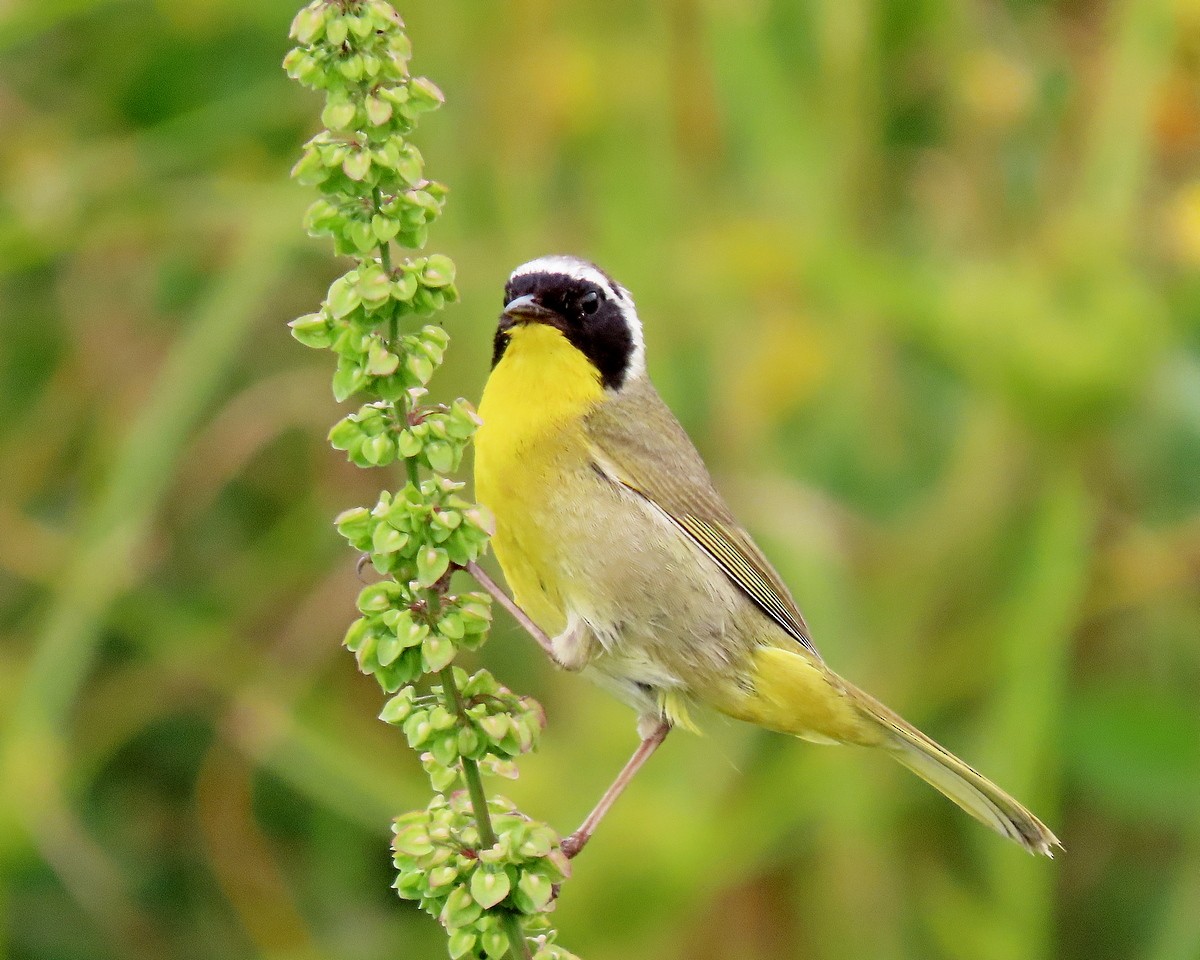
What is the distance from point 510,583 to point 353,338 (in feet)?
A: 4.60

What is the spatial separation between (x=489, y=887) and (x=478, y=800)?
72mm

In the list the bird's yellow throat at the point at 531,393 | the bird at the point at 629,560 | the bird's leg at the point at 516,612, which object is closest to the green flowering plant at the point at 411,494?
the bird's leg at the point at 516,612

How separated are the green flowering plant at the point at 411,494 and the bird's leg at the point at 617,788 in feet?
2.57

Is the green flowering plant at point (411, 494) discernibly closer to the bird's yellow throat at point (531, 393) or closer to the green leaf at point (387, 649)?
the green leaf at point (387, 649)

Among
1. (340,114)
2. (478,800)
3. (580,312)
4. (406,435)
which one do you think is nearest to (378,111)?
(340,114)

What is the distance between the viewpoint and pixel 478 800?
4.43 ft

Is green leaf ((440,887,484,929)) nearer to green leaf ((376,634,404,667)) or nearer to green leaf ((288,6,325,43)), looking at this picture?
green leaf ((376,634,404,667))

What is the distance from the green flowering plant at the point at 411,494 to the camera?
121 cm

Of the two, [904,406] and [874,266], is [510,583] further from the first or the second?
[904,406]

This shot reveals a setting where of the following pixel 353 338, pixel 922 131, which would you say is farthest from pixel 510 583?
pixel 922 131

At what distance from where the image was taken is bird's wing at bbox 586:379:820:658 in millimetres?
2785

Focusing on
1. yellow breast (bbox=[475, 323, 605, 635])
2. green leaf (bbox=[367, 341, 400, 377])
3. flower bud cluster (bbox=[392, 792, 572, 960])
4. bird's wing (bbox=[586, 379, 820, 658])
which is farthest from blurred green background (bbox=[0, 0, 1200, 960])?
Answer: green leaf (bbox=[367, 341, 400, 377])

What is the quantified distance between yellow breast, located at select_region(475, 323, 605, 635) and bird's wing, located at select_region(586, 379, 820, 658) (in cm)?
6

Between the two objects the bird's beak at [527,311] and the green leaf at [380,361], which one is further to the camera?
the bird's beak at [527,311]
